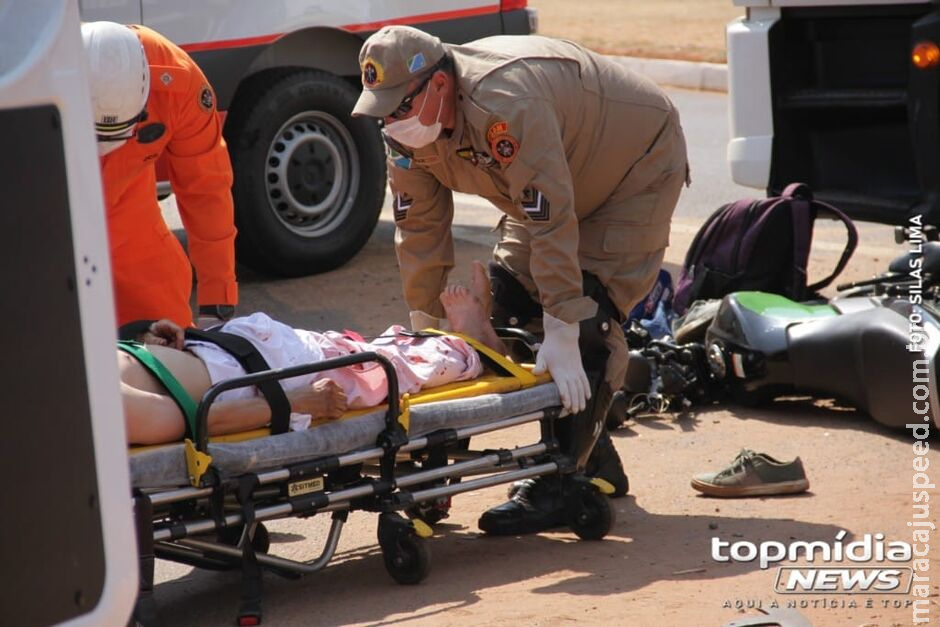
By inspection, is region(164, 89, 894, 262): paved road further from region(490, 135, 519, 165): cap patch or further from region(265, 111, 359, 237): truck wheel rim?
region(490, 135, 519, 165): cap patch

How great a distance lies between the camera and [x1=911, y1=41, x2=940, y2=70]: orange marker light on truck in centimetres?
674

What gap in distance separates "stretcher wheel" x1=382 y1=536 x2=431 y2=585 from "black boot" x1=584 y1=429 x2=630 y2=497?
1004 millimetres

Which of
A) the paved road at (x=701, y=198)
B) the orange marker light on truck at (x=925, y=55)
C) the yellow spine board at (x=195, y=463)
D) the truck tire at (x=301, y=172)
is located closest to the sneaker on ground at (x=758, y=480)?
the yellow spine board at (x=195, y=463)

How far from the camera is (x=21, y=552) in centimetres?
252

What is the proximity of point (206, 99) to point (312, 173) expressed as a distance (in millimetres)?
2747

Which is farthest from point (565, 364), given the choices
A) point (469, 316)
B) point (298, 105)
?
point (298, 105)

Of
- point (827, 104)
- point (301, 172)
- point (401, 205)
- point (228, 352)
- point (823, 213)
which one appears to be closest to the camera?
point (228, 352)

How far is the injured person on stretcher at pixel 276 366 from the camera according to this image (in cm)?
415

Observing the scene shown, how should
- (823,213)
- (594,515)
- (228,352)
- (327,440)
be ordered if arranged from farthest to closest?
(823,213) < (594,515) < (228,352) < (327,440)

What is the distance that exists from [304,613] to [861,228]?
20.0 feet

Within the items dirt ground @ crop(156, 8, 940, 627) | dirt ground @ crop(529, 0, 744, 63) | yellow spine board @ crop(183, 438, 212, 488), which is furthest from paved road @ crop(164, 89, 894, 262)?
yellow spine board @ crop(183, 438, 212, 488)

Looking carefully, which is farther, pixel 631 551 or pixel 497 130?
pixel 631 551

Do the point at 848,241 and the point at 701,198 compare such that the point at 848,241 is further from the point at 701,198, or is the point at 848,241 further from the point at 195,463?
the point at 195,463

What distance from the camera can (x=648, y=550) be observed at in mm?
4832
